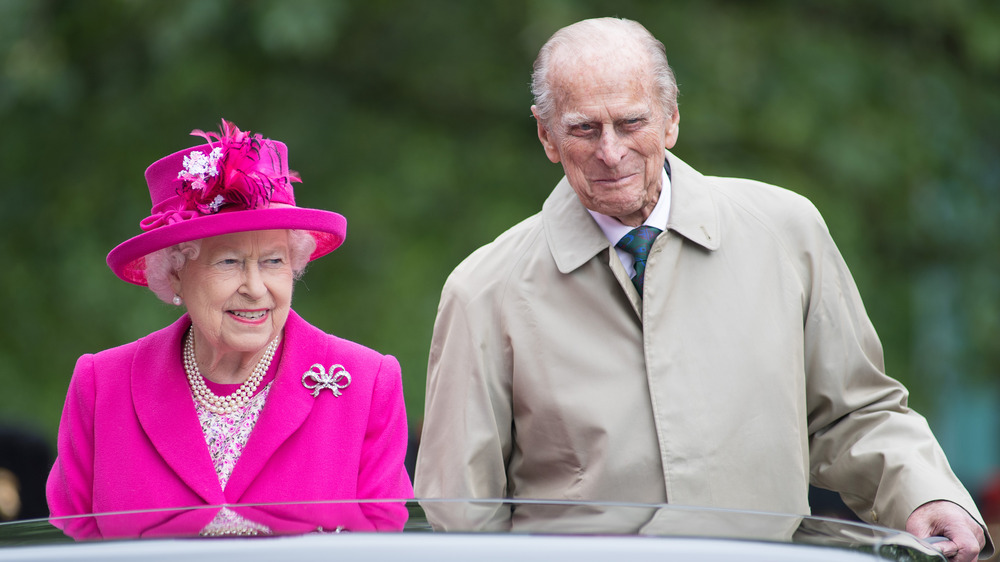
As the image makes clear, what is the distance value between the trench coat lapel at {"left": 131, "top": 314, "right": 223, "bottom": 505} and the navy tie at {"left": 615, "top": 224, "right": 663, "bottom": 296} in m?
1.03

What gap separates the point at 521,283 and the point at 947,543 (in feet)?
3.53

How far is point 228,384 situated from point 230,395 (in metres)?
0.03

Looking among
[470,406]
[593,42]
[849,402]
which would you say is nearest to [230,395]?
[470,406]

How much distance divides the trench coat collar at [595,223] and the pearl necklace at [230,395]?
685mm

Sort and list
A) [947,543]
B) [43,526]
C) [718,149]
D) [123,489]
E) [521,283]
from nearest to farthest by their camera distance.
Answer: [43,526], [947,543], [123,489], [521,283], [718,149]

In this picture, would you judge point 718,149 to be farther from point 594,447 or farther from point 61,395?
point 594,447

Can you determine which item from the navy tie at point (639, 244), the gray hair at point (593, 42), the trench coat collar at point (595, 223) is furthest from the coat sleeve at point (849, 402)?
the gray hair at point (593, 42)

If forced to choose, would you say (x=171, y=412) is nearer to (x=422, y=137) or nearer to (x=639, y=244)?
(x=639, y=244)

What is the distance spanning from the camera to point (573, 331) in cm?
314

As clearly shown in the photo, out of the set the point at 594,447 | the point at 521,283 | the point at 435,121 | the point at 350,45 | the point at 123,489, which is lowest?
the point at 594,447

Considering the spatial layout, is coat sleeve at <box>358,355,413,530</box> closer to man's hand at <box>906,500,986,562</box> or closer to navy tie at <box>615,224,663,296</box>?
navy tie at <box>615,224,663,296</box>

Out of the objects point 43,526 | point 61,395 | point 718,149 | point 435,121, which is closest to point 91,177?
point 61,395

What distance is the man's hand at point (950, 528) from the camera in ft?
9.16

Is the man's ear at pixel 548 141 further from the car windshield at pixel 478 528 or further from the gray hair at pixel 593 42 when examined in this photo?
the car windshield at pixel 478 528
